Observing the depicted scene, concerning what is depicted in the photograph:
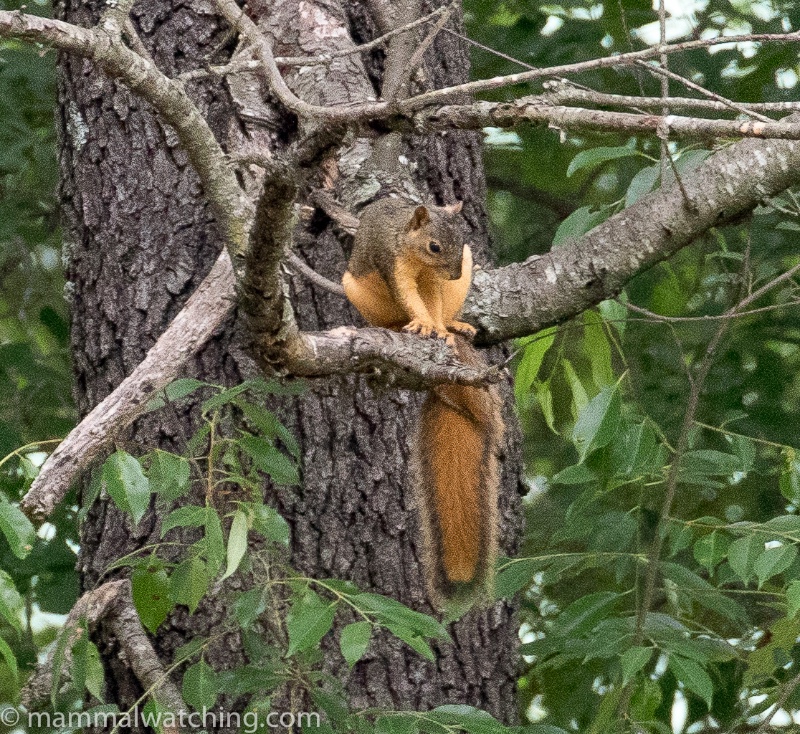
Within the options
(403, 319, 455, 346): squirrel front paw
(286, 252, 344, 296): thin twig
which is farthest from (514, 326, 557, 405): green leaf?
(286, 252, 344, 296): thin twig

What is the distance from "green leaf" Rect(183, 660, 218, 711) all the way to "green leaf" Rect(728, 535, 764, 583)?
872mm

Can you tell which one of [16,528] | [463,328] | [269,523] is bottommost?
[269,523]

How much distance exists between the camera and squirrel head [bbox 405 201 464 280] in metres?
2.34

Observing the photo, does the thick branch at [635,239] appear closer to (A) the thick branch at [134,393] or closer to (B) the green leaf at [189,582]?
(A) the thick branch at [134,393]

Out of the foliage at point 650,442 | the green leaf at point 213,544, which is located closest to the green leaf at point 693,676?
the foliage at point 650,442

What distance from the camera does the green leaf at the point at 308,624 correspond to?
1.58 m

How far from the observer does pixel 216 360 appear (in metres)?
2.44

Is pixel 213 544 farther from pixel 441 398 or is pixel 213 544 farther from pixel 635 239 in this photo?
pixel 635 239

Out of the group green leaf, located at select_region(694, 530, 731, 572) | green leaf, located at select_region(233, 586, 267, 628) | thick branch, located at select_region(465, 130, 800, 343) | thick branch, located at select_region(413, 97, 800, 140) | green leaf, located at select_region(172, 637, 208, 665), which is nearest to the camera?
thick branch, located at select_region(413, 97, 800, 140)

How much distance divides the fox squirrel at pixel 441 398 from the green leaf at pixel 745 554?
0.48 metres

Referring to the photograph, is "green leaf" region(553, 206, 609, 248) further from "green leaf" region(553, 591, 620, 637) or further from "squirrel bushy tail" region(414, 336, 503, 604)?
"green leaf" region(553, 591, 620, 637)

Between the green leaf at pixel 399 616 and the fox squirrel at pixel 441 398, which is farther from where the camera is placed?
the fox squirrel at pixel 441 398

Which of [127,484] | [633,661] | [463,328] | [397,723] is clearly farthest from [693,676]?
[127,484]

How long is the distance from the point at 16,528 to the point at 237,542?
31cm
